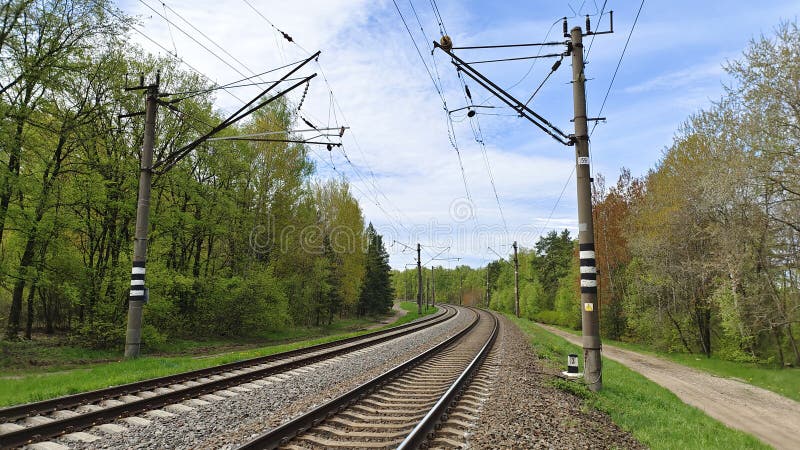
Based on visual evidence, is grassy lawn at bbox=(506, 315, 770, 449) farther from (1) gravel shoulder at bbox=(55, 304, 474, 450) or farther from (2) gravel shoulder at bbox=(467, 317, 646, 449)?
(1) gravel shoulder at bbox=(55, 304, 474, 450)

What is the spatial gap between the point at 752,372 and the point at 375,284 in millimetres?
45198

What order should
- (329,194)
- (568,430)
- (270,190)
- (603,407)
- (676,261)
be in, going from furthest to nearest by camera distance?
(329,194) → (270,190) → (676,261) → (603,407) → (568,430)

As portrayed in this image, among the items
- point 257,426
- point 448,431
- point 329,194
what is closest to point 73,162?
point 257,426

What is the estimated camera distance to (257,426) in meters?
6.88

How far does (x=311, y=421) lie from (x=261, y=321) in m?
21.5

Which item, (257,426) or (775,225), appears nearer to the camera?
(257,426)

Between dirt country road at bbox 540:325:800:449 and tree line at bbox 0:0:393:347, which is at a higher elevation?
tree line at bbox 0:0:393:347

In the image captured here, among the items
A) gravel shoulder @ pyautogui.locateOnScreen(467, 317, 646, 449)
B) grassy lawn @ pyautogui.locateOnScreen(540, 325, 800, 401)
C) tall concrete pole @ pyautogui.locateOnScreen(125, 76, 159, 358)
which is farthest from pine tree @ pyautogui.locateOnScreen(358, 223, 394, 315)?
gravel shoulder @ pyautogui.locateOnScreen(467, 317, 646, 449)

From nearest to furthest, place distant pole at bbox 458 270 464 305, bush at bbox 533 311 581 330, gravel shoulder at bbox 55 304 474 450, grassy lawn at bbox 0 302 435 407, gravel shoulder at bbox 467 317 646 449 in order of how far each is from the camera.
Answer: gravel shoulder at bbox 55 304 474 450 → gravel shoulder at bbox 467 317 646 449 → grassy lawn at bbox 0 302 435 407 → bush at bbox 533 311 581 330 → distant pole at bbox 458 270 464 305

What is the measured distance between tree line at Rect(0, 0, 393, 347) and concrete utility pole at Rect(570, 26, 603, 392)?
841 centimetres

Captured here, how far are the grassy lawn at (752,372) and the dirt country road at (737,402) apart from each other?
64cm

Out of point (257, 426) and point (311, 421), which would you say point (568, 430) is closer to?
point (311, 421)

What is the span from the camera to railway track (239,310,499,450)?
19.8 ft

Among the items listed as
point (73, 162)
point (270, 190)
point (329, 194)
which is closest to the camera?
point (73, 162)
